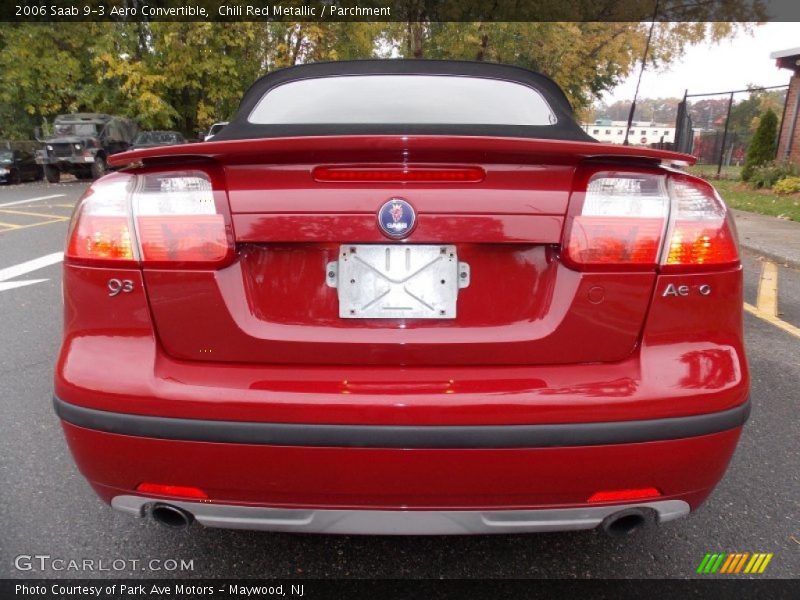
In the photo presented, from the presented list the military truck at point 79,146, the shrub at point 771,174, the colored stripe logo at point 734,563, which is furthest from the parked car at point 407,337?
the military truck at point 79,146

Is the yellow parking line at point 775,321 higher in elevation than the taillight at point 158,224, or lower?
lower

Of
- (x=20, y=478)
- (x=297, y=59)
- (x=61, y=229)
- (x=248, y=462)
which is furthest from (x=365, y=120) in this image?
(x=297, y=59)

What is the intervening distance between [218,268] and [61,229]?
9.72 m

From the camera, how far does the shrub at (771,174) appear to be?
14645 mm

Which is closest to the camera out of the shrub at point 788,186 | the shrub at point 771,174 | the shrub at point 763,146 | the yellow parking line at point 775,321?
the yellow parking line at point 775,321

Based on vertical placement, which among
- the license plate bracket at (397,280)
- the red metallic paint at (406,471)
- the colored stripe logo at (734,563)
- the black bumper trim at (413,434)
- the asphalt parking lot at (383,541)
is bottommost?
the asphalt parking lot at (383,541)

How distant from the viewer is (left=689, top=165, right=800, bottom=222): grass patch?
11316 millimetres

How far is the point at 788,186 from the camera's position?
13773 mm

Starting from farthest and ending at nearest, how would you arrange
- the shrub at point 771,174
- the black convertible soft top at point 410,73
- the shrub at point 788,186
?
1. the shrub at point 771,174
2. the shrub at point 788,186
3. the black convertible soft top at point 410,73

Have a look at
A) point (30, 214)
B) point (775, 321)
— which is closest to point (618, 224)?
point (775, 321)

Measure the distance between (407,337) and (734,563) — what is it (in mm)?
1505

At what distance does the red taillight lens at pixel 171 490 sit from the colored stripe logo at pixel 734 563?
1673 mm

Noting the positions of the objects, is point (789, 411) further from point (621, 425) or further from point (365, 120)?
point (365, 120)

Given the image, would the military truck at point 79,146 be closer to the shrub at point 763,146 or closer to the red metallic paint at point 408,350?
the shrub at point 763,146
